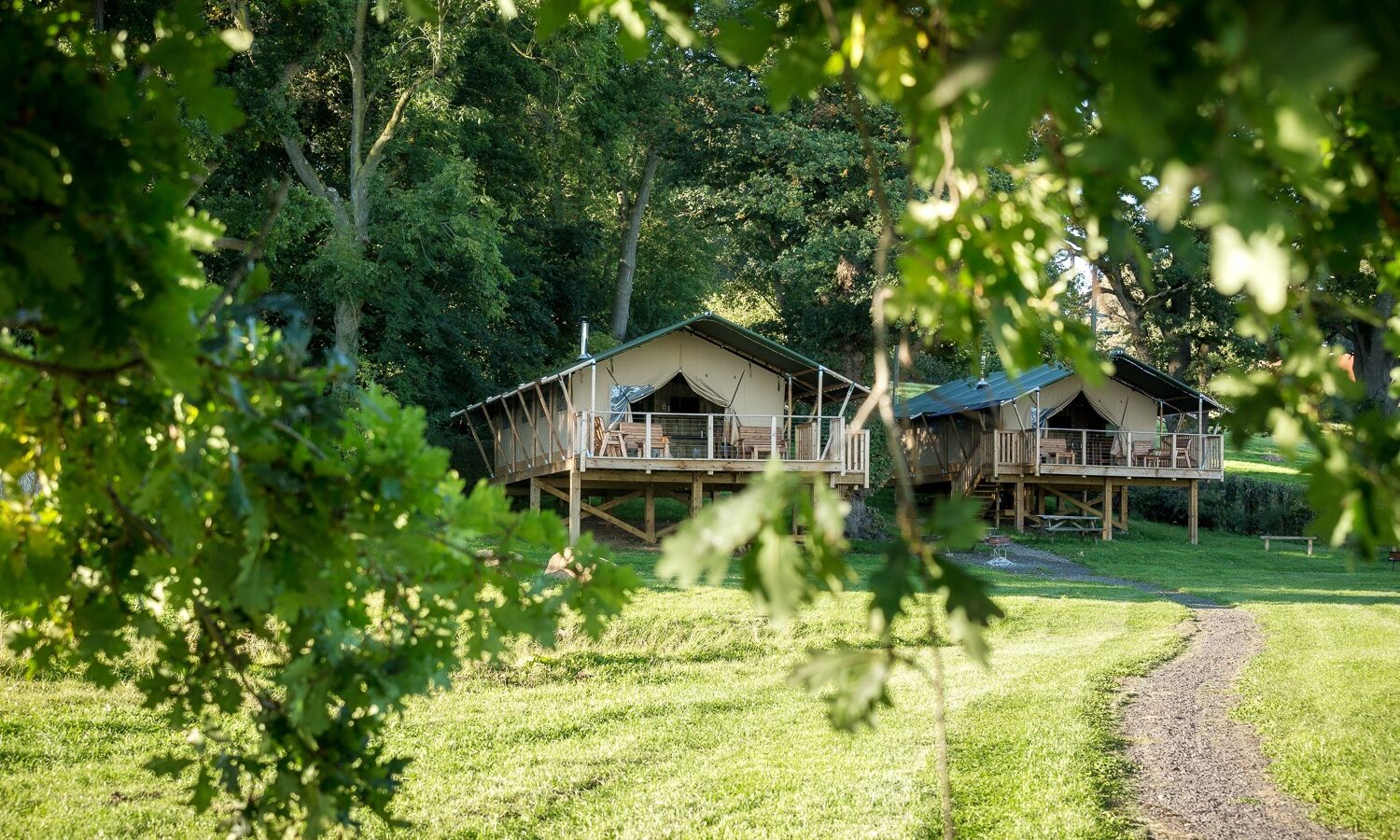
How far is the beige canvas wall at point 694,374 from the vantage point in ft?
71.2

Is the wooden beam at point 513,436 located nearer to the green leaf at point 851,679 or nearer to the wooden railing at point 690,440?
the wooden railing at point 690,440

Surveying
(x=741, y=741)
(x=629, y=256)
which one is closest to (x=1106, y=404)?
(x=629, y=256)

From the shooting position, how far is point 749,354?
22.5 metres

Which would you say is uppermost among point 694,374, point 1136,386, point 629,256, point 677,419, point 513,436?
point 629,256

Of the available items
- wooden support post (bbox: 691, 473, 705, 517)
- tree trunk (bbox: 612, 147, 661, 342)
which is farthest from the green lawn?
wooden support post (bbox: 691, 473, 705, 517)

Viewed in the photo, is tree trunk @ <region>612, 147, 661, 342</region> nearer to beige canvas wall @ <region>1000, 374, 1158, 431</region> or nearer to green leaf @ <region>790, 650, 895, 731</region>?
beige canvas wall @ <region>1000, 374, 1158, 431</region>

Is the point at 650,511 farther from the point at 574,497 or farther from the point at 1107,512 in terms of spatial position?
the point at 1107,512

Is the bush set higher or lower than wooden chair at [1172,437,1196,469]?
lower

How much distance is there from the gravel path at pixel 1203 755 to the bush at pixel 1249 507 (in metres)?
21.1

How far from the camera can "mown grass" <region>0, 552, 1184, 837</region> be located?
582cm

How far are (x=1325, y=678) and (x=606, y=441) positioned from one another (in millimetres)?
12885

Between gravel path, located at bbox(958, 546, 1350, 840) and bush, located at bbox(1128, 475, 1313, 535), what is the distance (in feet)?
69.2

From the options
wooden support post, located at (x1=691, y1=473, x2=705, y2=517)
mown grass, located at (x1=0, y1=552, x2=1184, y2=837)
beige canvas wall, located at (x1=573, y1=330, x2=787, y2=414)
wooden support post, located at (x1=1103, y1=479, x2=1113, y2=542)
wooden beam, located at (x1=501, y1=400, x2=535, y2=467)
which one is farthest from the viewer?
wooden support post, located at (x1=1103, y1=479, x2=1113, y2=542)

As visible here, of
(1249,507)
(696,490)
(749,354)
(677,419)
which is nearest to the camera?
(696,490)
